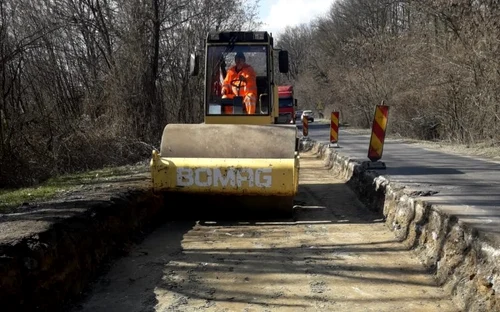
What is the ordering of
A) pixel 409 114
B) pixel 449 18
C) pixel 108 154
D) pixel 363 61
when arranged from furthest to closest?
pixel 363 61 → pixel 409 114 → pixel 449 18 → pixel 108 154

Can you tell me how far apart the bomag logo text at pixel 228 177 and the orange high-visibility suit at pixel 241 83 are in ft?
10.0

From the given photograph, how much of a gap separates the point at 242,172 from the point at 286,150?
876mm

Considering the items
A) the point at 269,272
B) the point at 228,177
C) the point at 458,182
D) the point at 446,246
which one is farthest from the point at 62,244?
the point at 458,182

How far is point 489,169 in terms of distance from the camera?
1040cm

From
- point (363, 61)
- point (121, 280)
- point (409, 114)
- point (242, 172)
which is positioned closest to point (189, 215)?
point (242, 172)

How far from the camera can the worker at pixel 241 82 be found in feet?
35.0

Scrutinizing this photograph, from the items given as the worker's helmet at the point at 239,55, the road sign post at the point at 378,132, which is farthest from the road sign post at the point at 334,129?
the worker's helmet at the point at 239,55

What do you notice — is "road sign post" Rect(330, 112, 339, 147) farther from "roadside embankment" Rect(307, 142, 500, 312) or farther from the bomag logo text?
the bomag logo text

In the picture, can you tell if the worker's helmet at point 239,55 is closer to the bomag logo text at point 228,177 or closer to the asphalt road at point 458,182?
the asphalt road at point 458,182

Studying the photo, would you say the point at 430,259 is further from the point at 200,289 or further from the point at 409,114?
the point at 409,114

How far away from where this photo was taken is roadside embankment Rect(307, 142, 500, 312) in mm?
4309

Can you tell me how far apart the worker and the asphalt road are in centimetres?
293

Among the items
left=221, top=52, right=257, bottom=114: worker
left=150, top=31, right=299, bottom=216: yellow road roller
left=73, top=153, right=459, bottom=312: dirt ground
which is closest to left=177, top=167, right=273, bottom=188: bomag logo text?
left=150, top=31, right=299, bottom=216: yellow road roller

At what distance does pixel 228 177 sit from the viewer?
7.84m
